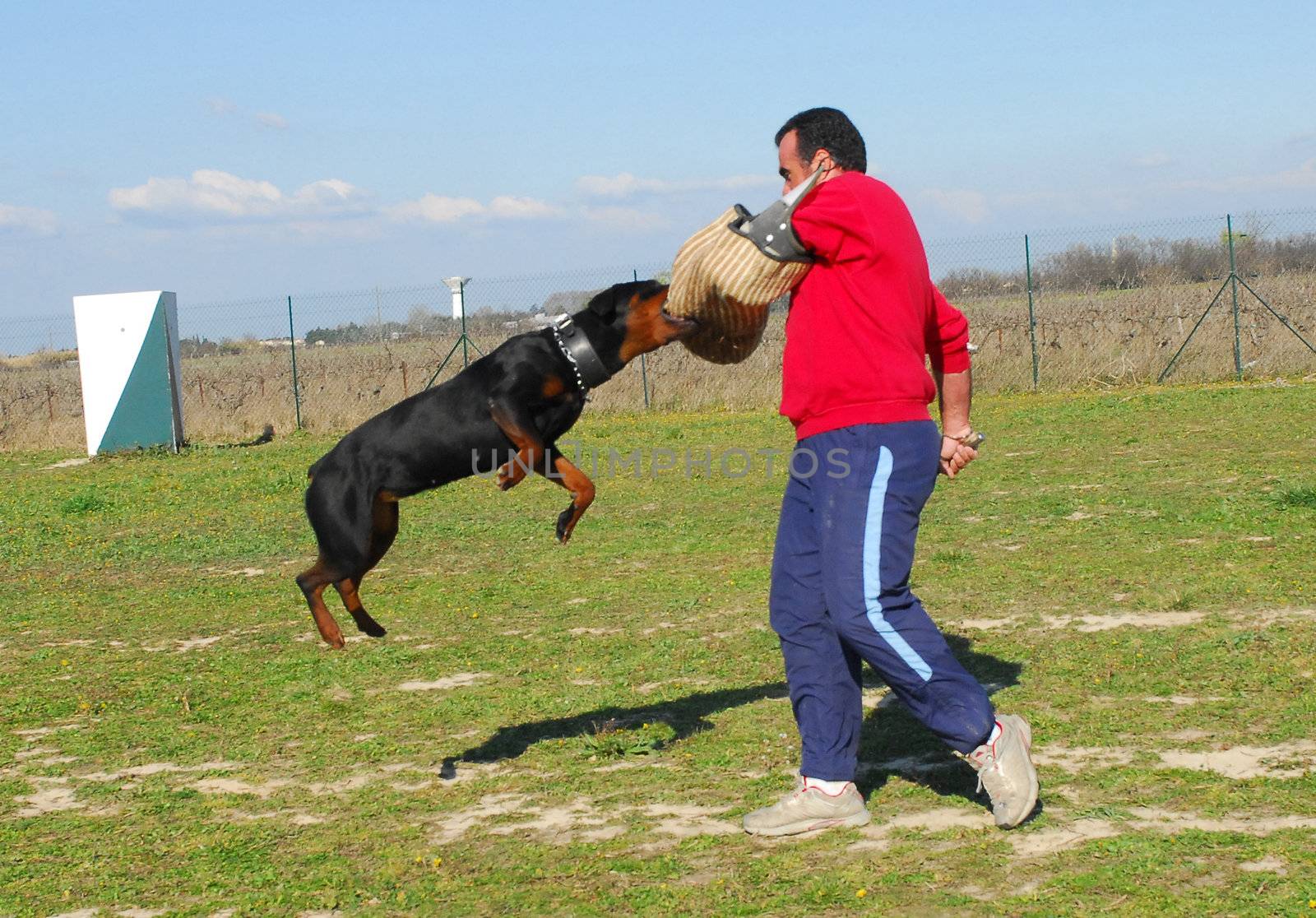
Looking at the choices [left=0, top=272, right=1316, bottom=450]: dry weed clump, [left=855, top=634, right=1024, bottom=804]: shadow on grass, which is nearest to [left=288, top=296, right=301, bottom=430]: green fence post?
[left=0, top=272, right=1316, bottom=450]: dry weed clump

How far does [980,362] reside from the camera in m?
19.2

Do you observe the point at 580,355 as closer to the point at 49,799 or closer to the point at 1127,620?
the point at 49,799

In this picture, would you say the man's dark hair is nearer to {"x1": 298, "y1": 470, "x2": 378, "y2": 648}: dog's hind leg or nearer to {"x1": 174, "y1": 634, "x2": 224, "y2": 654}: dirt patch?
{"x1": 298, "y1": 470, "x2": 378, "y2": 648}: dog's hind leg

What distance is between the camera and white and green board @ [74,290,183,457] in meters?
18.0

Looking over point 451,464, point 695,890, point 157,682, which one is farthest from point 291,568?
point 695,890

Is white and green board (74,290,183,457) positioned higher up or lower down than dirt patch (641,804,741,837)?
higher up

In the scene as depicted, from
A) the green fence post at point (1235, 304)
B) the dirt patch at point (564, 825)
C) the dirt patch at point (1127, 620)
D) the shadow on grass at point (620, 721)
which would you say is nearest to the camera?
the dirt patch at point (564, 825)

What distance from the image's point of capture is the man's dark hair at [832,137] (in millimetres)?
3896

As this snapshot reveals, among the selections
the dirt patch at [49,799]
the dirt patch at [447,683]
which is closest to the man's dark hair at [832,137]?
the dirt patch at [447,683]

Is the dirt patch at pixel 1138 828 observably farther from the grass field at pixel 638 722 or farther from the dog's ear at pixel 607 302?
the dog's ear at pixel 607 302

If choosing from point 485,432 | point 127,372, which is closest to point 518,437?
point 485,432

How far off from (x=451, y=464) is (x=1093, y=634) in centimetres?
303

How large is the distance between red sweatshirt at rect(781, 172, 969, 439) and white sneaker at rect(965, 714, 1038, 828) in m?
1.03

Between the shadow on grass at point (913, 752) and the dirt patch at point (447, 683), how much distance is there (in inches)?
77.8
